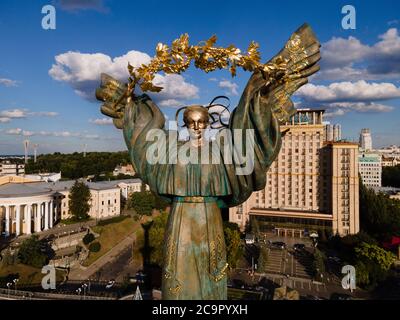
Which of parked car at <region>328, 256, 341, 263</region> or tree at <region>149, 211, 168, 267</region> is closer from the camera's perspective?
tree at <region>149, 211, 168, 267</region>

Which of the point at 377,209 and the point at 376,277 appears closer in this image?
the point at 376,277

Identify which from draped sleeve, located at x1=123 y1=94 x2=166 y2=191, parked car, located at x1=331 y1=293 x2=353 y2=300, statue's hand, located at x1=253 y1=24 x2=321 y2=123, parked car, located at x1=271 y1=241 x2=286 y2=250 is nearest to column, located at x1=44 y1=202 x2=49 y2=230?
parked car, located at x1=271 y1=241 x2=286 y2=250

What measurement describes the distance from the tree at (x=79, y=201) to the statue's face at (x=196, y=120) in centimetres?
4971

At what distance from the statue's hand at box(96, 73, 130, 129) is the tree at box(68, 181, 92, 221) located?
48779 mm

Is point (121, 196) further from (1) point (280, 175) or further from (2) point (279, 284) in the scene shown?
(2) point (279, 284)

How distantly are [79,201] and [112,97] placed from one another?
4971cm

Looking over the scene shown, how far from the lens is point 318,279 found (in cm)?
3300

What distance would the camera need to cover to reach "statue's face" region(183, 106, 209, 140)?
5652 millimetres

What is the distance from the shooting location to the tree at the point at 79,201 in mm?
51916

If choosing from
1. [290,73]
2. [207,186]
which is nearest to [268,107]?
[290,73]

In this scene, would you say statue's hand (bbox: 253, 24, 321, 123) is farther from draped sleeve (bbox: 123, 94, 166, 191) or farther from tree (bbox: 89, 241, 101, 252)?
tree (bbox: 89, 241, 101, 252)

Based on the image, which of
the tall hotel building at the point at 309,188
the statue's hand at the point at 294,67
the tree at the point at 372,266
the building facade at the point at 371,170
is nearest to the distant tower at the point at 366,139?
the building facade at the point at 371,170
